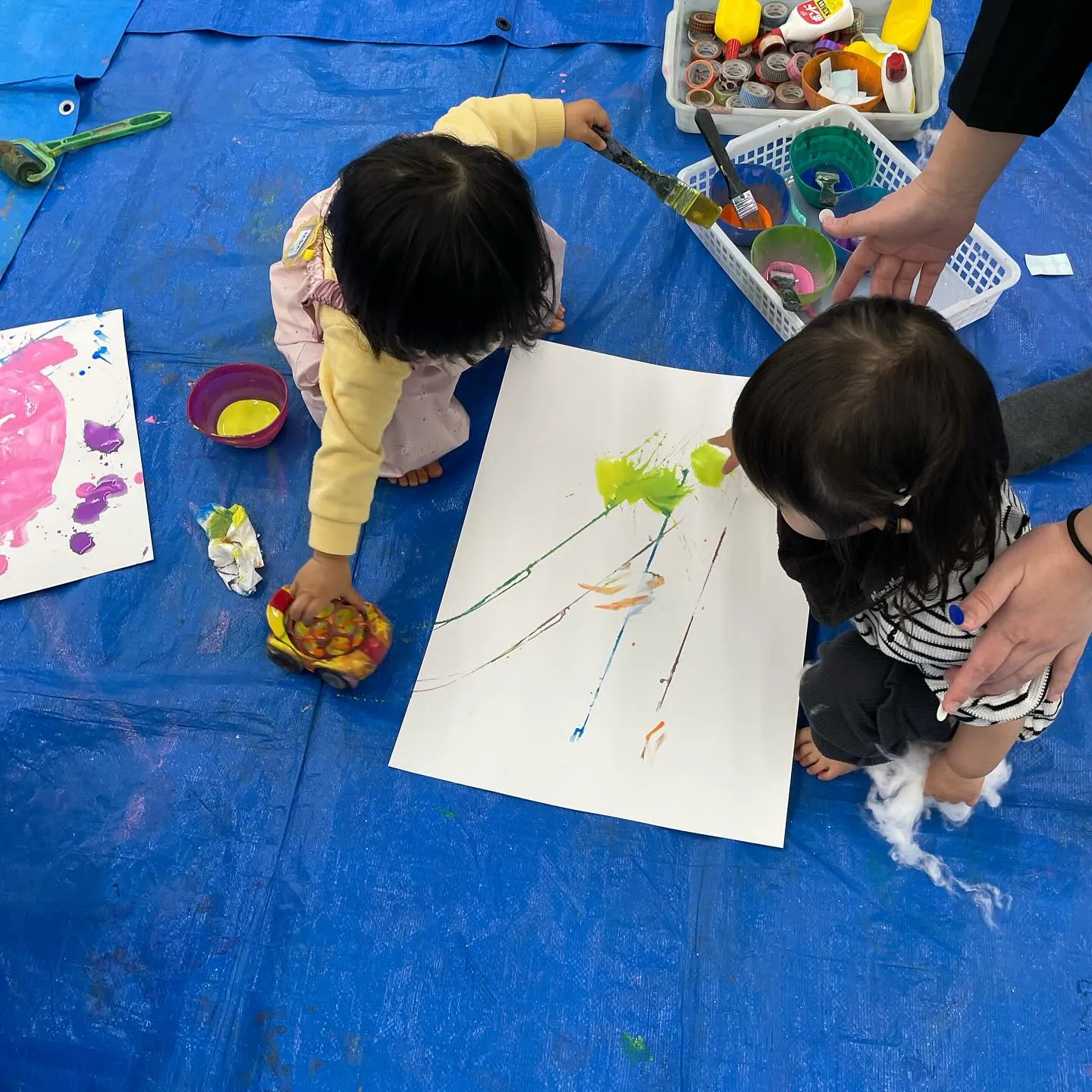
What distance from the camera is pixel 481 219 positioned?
0.68m

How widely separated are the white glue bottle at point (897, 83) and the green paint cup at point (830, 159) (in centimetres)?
9

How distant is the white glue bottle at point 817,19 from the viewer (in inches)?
44.2

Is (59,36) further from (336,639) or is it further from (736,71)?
(336,639)

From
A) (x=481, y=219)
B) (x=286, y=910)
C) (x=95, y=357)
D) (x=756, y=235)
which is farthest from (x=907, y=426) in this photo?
(x=95, y=357)

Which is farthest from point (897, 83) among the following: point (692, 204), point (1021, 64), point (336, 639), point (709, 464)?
point (336, 639)

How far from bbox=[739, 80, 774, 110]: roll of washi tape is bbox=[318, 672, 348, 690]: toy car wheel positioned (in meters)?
0.91

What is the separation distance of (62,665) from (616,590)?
0.62 meters

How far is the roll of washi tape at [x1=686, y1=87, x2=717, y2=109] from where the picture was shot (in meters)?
1.15

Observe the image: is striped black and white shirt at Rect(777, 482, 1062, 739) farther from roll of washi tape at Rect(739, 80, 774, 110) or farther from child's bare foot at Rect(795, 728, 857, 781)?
roll of washi tape at Rect(739, 80, 774, 110)

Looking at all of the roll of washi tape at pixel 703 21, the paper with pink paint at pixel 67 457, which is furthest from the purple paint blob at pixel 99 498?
the roll of washi tape at pixel 703 21

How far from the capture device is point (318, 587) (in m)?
0.85

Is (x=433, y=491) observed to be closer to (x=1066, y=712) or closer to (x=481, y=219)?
(x=481, y=219)

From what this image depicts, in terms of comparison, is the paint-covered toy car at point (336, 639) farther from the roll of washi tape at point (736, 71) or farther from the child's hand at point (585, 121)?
the roll of washi tape at point (736, 71)

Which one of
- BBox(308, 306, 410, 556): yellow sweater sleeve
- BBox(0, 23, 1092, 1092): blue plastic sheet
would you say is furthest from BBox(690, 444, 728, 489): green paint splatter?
BBox(308, 306, 410, 556): yellow sweater sleeve
